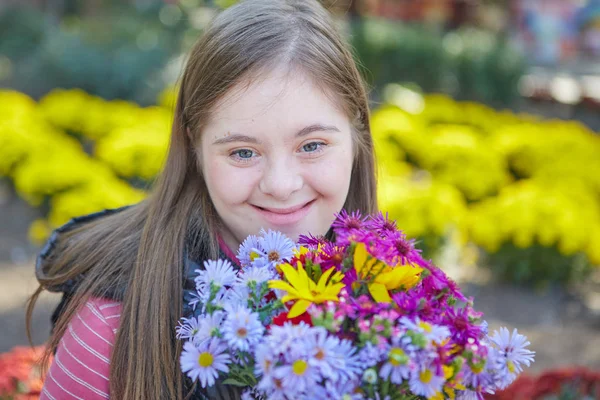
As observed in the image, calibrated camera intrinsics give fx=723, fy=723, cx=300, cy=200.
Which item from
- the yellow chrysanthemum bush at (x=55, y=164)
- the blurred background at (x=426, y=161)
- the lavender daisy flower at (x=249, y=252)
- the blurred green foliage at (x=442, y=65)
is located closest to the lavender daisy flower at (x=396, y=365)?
the lavender daisy flower at (x=249, y=252)

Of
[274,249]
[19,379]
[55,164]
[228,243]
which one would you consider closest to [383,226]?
[274,249]

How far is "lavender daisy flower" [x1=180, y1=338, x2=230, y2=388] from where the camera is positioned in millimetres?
1109

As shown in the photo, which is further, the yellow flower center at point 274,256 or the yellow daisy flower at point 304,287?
the yellow flower center at point 274,256

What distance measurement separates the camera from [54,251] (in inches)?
76.1

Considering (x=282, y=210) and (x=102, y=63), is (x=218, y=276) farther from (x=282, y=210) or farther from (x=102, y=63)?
(x=102, y=63)

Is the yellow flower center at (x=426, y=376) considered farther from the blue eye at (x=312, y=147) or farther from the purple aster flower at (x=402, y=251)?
the blue eye at (x=312, y=147)

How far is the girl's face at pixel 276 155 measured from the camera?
4.94 ft

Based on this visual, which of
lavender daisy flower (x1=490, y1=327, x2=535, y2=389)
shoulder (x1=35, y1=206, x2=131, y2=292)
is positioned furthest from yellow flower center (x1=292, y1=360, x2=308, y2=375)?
shoulder (x1=35, y1=206, x2=131, y2=292)

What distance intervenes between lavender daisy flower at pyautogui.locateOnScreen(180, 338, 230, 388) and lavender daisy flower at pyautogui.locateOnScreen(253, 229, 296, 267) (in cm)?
19

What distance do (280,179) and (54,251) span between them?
77 cm

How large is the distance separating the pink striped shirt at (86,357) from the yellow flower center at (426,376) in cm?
79

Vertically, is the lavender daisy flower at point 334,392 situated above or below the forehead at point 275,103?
below

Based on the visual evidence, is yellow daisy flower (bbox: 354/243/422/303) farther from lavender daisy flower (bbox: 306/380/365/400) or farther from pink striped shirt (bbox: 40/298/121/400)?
pink striped shirt (bbox: 40/298/121/400)

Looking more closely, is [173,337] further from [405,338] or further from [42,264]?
[405,338]
